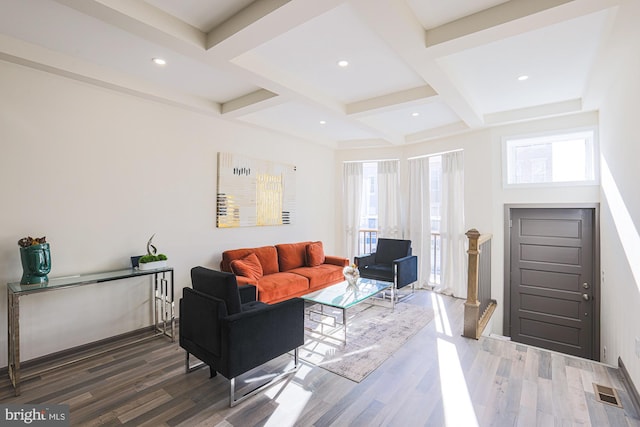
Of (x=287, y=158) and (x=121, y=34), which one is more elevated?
(x=121, y=34)

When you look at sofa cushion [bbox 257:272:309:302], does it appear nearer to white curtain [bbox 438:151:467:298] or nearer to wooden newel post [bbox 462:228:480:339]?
A: wooden newel post [bbox 462:228:480:339]

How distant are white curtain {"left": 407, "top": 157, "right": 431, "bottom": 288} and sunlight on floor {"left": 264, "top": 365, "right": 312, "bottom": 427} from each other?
3634 mm

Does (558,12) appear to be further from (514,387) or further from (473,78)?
(514,387)

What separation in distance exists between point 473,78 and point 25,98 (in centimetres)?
445

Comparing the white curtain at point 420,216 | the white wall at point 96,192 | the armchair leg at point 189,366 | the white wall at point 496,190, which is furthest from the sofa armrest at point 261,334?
the white curtain at point 420,216

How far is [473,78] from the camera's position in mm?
3354

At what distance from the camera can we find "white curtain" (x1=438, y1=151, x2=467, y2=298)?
17.1 ft

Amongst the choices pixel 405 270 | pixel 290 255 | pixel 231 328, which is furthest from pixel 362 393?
pixel 290 255

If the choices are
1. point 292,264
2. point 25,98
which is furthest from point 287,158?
point 25,98

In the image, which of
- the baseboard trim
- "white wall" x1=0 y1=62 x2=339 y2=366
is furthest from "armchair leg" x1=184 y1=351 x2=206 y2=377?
the baseboard trim

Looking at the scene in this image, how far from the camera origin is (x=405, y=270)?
4.93 meters

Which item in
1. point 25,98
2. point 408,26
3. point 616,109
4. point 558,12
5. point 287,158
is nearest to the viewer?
point 558,12

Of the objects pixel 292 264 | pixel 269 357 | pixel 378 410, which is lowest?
pixel 378 410

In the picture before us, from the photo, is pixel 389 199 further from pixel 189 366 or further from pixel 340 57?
pixel 189 366
